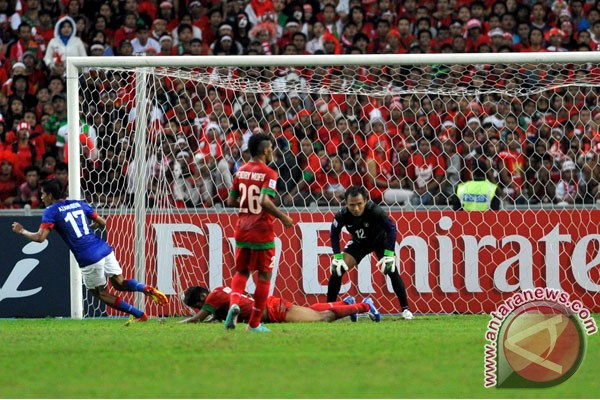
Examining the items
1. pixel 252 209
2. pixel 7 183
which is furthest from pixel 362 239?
pixel 7 183

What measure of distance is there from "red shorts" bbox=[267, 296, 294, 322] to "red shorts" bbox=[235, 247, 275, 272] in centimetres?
115

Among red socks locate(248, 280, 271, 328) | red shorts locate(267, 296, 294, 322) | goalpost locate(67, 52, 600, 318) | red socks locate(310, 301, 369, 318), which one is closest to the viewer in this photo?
red socks locate(248, 280, 271, 328)

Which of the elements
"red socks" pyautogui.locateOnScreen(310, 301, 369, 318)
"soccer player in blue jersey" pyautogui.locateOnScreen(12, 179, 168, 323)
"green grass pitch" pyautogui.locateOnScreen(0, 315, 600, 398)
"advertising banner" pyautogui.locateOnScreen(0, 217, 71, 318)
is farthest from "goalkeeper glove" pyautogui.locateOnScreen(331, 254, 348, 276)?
"advertising banner" pyautogui.locateOnScreen(0, 217, 71, 318)

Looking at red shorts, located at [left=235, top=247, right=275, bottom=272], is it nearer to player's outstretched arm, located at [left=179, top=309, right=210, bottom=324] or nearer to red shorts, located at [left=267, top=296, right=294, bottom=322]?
player's outstretched arm, located at [left=179, top=309, right=210, bottom=324]

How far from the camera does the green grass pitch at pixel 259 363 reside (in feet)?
23.6

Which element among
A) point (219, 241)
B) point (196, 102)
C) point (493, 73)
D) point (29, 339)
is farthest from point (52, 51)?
point (29, 339)

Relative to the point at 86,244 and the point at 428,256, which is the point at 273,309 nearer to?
the point at 86,244

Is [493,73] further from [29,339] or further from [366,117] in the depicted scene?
[29,339]

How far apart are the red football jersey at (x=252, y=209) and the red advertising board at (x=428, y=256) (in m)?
3.51

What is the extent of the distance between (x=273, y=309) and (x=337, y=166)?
3.16 m

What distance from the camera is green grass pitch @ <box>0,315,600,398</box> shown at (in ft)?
23.6

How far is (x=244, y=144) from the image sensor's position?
48.2ft

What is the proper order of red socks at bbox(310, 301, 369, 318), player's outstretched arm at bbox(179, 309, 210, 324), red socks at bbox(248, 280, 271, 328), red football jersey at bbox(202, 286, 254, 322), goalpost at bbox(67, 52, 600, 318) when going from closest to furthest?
red socks at bbox(248, 280, 271, 328)
red football jersey at bbox(202, 286, 254, 322)
player's outstretched arm at bbox(179, 309, 210, 324)
red socks at bbox(310, 301, 369, 318)
goalpost at bbox(67, 52, 600, 318)

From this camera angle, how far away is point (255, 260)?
10516mm
